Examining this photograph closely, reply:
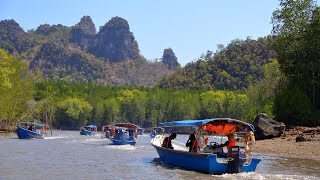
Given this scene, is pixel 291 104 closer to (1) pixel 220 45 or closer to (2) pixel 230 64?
(2) pixel 230 64

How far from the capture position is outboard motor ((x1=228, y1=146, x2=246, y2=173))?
22203 millimetres

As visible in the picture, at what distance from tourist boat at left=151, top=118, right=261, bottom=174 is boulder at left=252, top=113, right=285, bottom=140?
21.9 meters

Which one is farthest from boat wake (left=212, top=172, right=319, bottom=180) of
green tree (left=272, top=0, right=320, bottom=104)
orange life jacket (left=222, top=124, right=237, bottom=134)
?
green tree (left=272, top=0, right=320, bottom=104)

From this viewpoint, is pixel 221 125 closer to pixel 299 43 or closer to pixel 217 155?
pixel 217 155

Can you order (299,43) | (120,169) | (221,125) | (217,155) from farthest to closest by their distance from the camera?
(299,43) → (221,125) → (120,169) → (217,155)

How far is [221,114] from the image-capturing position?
125812mm

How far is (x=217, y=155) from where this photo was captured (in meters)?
24.8

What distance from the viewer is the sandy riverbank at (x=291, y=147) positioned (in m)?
35.3

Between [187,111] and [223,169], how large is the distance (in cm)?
10229

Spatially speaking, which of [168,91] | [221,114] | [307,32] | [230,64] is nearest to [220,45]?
[230,64]

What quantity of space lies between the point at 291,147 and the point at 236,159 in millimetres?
18577

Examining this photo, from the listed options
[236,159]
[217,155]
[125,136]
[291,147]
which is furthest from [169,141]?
[125,136]

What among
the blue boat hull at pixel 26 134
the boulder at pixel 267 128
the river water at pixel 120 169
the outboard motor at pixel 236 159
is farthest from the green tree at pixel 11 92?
the outboard motor at pixel 236 159

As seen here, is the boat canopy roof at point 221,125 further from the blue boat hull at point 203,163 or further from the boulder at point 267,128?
the boulder at point 267,128
